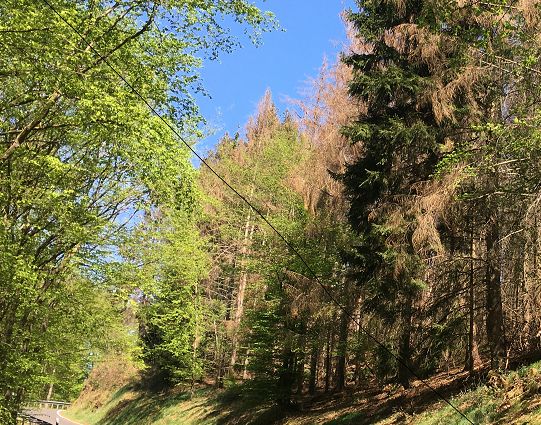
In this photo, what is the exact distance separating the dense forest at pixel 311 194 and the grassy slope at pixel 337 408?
2.64 ft

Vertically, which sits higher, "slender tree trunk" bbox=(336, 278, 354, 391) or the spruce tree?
the spruce tree

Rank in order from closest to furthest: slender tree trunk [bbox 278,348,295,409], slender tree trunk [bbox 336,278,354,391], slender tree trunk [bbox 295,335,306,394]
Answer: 1. slender tree trunk [bbox 336,278,354,391]
2. slender tree trunk [bbox 295,335,306,394]
3. slender tree trunk [bbox 278,348,295,409]

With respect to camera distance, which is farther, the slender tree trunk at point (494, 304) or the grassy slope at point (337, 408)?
the slender tree trunk at point (494, 304)

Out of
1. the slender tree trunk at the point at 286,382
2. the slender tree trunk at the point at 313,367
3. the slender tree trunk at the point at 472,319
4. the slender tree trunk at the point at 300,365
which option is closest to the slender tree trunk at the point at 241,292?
the slender tree trunk at the point at 300,365

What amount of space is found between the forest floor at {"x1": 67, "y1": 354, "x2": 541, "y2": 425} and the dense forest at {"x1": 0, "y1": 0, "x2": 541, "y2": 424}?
655mm

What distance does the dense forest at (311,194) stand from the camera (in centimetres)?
725

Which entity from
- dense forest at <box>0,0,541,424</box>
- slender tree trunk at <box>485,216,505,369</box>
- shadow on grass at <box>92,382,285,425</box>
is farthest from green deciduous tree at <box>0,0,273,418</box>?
shadow on grass at <box>92,382,285,425</box>

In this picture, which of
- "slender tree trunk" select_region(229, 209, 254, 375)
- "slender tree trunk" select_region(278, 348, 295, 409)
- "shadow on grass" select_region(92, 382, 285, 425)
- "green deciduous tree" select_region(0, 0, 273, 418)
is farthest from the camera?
"slender tree trunk" select_region(229, 209, 254, 375)

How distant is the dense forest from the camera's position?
23.8 feet

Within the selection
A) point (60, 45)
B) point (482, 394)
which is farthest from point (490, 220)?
point (60, 45)

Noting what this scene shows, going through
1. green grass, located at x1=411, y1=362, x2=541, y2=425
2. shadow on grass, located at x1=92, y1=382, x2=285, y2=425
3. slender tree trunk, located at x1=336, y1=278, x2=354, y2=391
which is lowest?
shadow on grass, located at x1=92, y1=382, x2=285, y2=425

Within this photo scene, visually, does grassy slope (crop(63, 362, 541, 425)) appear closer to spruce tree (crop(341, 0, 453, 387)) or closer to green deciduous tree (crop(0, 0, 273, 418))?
spruce tree (crop(341, 0, 453, 387))

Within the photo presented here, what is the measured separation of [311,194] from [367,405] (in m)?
6.40

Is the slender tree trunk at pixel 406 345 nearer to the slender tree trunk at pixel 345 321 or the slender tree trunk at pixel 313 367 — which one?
the slender tree trunk at pixel 345 321
